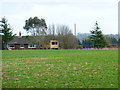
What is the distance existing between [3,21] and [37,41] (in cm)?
1252

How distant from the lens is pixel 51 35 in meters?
77.0

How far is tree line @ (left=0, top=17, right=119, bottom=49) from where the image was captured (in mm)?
63406

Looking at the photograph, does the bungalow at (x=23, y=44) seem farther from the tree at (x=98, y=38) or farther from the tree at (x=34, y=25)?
the tree at (x=98, y=38)

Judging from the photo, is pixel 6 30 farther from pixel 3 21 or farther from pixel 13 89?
pixel 13 89

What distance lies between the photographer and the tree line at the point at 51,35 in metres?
63.4

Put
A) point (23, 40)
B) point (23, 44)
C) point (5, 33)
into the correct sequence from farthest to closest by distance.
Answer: point (23, 40), point (23, 44), point (5, 33)

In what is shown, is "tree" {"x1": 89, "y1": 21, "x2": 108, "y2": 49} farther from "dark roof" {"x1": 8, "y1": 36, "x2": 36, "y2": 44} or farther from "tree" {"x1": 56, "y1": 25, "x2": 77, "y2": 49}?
"dark roof" {"x1": 8, "y1": 36, "x2": 36, "y2": 44}

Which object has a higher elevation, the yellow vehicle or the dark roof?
the dark roof

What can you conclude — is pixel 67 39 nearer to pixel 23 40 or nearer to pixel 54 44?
pixel 54 44

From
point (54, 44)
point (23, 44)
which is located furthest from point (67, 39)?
point (23, 44)

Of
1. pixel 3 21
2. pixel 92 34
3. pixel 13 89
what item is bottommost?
pixel 13 89

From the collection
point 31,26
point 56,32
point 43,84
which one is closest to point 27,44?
point 31,26

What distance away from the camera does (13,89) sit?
7.24 metres

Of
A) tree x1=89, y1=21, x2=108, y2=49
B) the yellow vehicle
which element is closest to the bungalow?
the yellow vehicle
